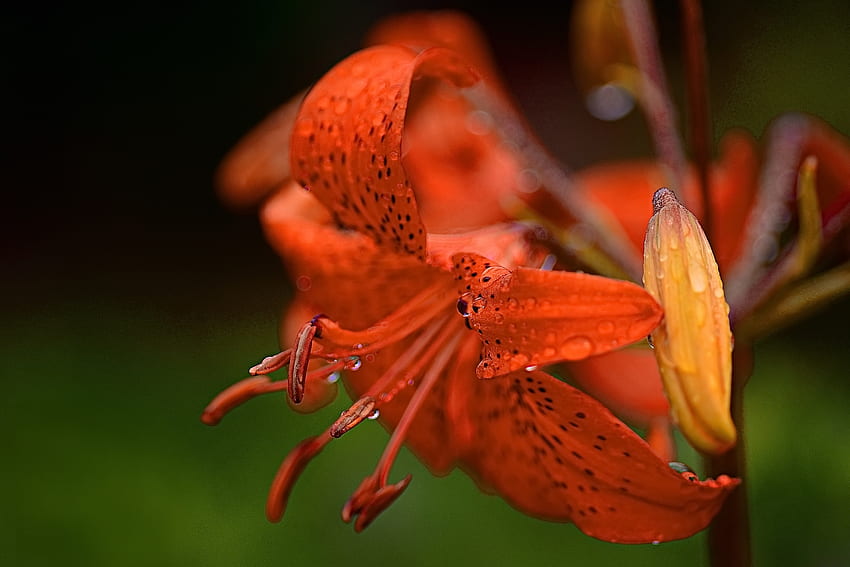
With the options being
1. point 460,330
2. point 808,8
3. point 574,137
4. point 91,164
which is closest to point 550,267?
point 460,330

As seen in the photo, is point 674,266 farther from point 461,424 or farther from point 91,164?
point 91,164

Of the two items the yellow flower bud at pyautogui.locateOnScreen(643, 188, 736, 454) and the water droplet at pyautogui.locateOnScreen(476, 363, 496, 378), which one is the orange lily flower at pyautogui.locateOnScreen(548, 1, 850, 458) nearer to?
the yellow flower bud at pyautogui.locateOnScreen(643, 188, 736, 454)

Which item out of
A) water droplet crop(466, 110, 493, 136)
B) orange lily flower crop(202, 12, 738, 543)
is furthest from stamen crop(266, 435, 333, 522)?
water droplet crop(466, 110, 493, 136)

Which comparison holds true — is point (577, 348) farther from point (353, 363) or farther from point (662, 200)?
point (353, 363)

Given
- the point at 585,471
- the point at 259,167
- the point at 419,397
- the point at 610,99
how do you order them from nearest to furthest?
the point at 585,471
the point at 419,397
the point at 259,167
the point at 610,99

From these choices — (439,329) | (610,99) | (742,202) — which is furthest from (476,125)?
(439,329)

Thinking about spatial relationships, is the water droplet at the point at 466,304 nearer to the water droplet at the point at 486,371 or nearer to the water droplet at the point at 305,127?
the water droplet at the point at 486,371
